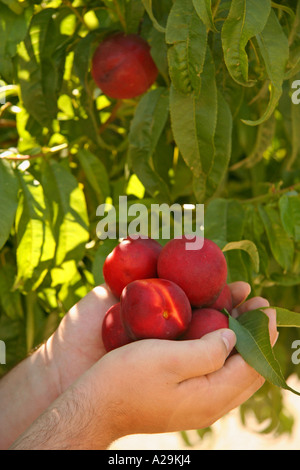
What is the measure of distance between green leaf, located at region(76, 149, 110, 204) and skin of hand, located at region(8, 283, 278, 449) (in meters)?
0.54

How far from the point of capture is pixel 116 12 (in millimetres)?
1370

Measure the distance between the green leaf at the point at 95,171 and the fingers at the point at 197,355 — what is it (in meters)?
0.58

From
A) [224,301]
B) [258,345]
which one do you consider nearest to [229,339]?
[258,345]

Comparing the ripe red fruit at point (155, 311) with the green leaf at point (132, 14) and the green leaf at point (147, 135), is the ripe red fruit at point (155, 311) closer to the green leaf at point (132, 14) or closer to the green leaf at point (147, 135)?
the green leaf at point (147, 135)

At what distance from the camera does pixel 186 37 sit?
3.64 feet

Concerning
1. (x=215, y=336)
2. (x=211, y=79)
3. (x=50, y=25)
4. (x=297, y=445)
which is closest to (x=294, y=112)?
(x=211, y=79)

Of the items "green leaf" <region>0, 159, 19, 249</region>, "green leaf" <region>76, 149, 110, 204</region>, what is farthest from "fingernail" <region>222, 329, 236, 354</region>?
"green leaf" <region>76, 149, 110, 204</region>

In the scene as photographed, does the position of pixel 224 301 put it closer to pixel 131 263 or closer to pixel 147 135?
pixel 131 263

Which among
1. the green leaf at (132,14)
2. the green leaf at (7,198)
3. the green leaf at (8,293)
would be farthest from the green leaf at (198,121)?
the green leaf at (8,293)

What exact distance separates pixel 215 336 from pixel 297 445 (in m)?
2.26

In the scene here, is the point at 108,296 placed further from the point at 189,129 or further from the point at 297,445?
the point at 297,445

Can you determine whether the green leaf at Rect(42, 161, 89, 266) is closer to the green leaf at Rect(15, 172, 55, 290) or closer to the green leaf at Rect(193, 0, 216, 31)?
the green leaf at Rect(15, 172, 55, 290)

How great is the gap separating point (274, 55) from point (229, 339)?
17.7 inches

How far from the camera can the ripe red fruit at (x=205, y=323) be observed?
104cm
